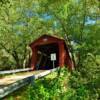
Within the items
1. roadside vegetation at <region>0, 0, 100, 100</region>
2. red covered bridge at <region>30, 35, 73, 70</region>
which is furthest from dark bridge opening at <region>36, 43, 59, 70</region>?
roadside vegetation at <region>0, 0, 100, 100</region>

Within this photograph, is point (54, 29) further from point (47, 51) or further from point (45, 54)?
point (45, 54)

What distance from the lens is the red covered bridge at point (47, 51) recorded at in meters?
23.2

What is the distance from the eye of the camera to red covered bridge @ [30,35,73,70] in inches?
912

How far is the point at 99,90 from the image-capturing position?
14969 mm

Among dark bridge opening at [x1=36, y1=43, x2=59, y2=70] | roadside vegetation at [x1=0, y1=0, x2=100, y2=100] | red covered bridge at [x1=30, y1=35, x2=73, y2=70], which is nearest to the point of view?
red covered bridge at [x1=30, y1=35, x2=73, y2=70]

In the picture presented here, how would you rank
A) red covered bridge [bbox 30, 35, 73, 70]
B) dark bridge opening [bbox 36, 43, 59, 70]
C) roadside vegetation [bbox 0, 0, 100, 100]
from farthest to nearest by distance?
roadside vegetation [bbox 0, 0, 100, 100], dark bridge opening [bbox 36, 43, 59, 70], red covered bridge [bbox 30, 35, 73, 70]

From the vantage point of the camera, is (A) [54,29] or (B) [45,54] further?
(A) [54,29]

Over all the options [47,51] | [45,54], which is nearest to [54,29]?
[47,51]

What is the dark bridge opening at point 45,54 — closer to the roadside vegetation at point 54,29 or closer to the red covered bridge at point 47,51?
the red covered bridge at point 47,51

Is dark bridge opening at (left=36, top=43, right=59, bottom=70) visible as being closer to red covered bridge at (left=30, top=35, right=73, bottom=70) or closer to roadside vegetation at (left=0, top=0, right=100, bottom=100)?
red covered bridge at (left=30, top=35, right=73, bottom=70)

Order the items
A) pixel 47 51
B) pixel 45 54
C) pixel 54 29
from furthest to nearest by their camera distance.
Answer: pixel 54 29 → pixel 47 51 → pixel 45 54

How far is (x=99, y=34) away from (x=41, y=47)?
6315 mm

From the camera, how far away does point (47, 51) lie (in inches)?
1050

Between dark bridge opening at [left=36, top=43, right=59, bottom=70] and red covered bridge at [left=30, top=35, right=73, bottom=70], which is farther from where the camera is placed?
dark bridge opening at [left=36, top=43, right=59, bottom=70]
